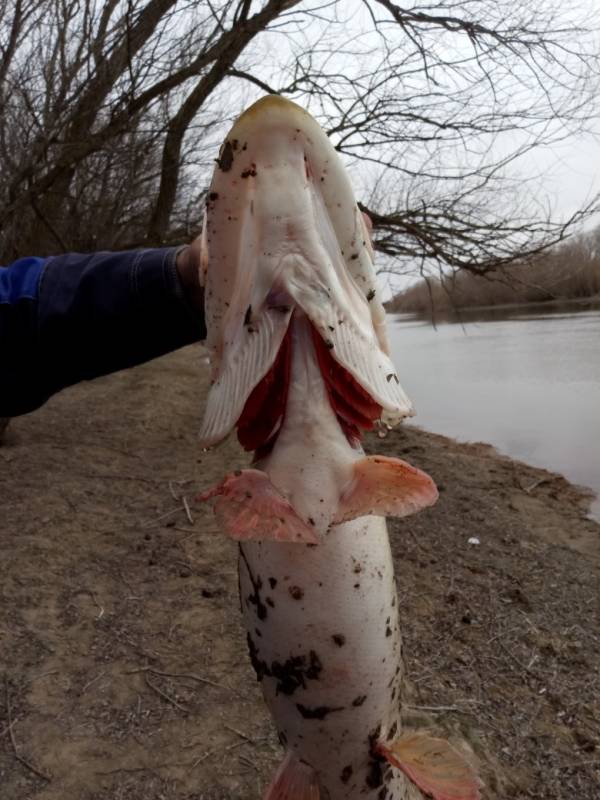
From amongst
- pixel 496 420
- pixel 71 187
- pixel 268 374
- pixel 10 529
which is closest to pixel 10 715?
pixel 10 529

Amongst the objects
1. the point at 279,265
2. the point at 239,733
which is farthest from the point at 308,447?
the point at 239,733

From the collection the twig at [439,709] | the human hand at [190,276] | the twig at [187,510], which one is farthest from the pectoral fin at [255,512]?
the twig at [187,510]

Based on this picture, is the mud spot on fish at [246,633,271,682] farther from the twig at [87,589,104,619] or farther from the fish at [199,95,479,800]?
the twig at [87,589,104,619]

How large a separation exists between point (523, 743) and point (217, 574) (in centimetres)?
202

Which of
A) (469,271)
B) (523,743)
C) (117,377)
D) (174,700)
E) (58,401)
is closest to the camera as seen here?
(523,743)

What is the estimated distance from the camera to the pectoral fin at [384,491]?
3.59 feet

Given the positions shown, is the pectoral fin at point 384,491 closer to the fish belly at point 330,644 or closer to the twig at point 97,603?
the fish belly at point 330,644

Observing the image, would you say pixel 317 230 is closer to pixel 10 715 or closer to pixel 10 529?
pixel 10 715

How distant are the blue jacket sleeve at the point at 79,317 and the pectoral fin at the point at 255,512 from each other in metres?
1.01

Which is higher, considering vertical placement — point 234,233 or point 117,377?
point 234,233

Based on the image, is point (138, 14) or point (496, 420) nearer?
point (138, 14)

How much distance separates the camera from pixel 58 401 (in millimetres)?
8711

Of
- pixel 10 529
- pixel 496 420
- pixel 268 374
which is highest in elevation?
pixel 268 374

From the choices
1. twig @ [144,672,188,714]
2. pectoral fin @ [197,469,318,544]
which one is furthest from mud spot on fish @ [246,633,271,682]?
twig @ [144,672,188,714]
